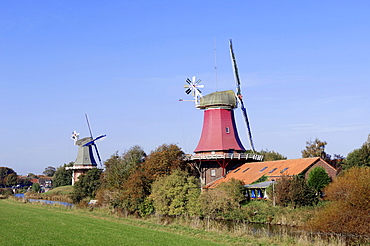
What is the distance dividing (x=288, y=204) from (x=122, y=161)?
1659 centimetres

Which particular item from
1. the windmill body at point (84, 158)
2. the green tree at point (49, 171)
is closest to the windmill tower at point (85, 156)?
the windmill body at point (84, 158)

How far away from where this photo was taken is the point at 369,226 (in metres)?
18.7

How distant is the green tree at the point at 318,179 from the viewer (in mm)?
29375

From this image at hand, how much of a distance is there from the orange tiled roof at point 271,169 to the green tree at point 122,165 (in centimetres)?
841

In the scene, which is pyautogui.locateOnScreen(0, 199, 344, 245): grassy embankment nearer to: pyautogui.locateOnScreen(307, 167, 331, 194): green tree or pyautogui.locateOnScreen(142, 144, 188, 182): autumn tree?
pyautogui.locateOnScreen(307, 167, 331, 194): green tree

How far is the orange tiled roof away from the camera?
1261 inches

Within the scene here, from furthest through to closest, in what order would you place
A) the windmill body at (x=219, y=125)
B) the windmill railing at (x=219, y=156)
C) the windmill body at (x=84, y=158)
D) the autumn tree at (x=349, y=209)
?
1. the windmill body at (x=84, y=158)
2. the windmill body at (x=219, y=125)
3. the windmill railing at (x=219, y=156)
4. the autumn tree at (x=349, y=209)

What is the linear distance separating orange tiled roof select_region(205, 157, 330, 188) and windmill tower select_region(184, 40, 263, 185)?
1.63 metres

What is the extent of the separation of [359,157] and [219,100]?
14.4m

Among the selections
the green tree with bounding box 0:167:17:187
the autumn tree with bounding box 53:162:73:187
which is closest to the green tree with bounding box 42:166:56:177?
the green tree with bounding box 0:167:17:187

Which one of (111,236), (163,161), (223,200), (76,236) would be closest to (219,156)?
(163,161)

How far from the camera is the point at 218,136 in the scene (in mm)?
41812

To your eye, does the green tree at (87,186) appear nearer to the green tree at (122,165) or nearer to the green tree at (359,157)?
the green tree at (122,165)

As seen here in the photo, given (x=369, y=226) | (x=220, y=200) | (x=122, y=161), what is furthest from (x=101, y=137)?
(x=369, y=226)
